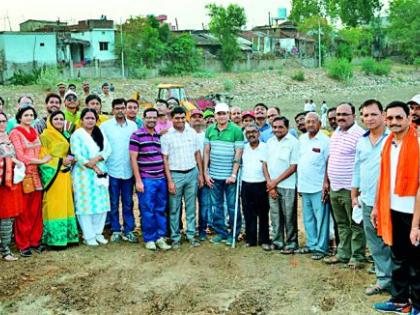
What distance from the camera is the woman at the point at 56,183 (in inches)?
239

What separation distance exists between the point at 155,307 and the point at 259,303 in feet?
2.95

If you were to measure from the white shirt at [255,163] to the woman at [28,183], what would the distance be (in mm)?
2190

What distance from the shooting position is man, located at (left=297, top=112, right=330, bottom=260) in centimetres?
557

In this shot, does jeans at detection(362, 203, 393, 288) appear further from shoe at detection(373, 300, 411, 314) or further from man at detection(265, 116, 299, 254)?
man at detection(265, 116, 299, 254)

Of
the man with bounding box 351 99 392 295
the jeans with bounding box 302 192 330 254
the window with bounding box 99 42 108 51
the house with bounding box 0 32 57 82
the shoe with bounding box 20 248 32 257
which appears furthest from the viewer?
the window with bounding box 99 42 108 51

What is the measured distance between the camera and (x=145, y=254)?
6066mm

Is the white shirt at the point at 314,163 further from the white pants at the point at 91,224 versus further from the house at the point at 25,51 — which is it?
the house at the point at 25,51

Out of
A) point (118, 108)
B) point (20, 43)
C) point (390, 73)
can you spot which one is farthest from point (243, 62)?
point (118, 108)

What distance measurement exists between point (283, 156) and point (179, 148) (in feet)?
3.87

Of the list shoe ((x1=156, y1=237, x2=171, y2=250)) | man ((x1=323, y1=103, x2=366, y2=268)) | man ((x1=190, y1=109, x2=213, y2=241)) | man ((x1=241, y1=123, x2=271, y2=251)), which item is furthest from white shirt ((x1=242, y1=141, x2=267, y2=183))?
shoe ((x1=156, y1=237, x2=171, y2=250))

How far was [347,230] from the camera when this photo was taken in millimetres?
5418

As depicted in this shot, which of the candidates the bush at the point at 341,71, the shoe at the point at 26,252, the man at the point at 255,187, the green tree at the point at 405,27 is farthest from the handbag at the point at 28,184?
the green tree at the point at 405,27

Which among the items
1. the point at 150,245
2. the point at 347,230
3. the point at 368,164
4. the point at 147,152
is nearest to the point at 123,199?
the point at 150,245

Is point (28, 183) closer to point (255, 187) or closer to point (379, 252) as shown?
point (255, 187)
